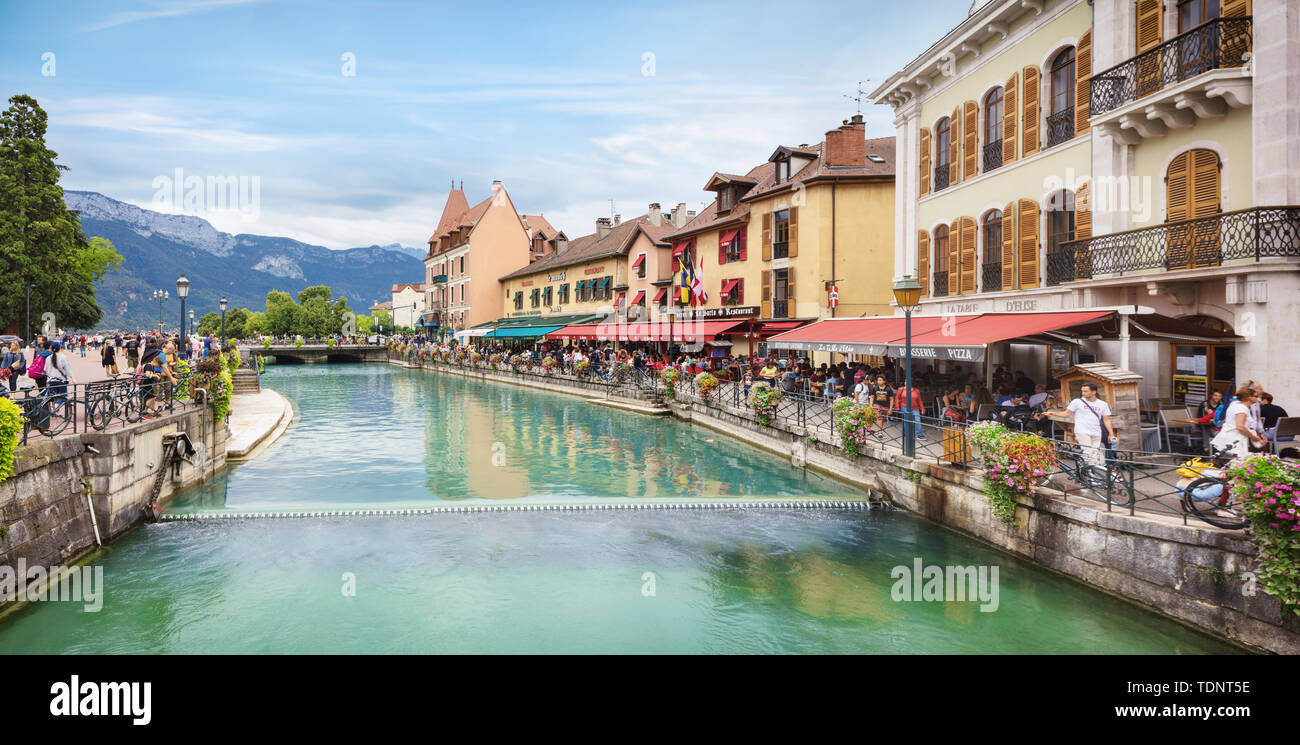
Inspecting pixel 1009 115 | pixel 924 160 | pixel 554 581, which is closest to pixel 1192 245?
pixel 1009 115

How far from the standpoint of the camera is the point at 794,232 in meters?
30.2

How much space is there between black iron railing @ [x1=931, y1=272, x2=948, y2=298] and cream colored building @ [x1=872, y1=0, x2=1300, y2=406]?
0.18 ft

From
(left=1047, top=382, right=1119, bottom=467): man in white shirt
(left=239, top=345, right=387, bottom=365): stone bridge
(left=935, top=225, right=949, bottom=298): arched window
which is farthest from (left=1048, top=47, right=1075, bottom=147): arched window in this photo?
(left=239, top=345, right=387, bottom=365): stone bridge

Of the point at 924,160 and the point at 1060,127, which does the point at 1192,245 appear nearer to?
the point at 1060,127

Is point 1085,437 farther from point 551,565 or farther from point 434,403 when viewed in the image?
point 434,403

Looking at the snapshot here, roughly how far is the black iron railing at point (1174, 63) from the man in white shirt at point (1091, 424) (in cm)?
600

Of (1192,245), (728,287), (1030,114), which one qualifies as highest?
(1030,114)

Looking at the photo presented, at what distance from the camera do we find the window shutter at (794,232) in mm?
30062

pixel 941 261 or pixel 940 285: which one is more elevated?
pixel 941 261

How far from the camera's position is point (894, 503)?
550 inches

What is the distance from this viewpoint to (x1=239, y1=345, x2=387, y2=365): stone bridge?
76875mm

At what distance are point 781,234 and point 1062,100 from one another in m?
16.0
